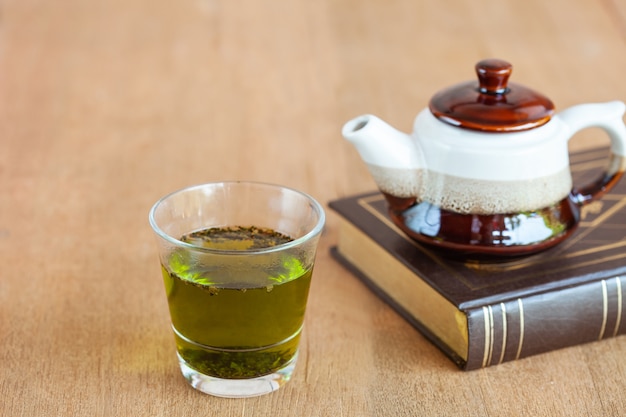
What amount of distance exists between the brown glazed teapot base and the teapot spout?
2cm

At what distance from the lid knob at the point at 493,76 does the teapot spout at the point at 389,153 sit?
0.26ft

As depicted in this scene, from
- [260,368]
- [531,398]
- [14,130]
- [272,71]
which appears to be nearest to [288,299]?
[260,368]

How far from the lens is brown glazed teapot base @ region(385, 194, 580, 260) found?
0.78 m

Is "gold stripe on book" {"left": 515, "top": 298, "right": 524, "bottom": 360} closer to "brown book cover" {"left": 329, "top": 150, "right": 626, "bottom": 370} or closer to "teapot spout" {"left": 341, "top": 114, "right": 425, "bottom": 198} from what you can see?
→ "brown book cover" {"left": 329, "top": 150, "right": 626, "bottom": 370}

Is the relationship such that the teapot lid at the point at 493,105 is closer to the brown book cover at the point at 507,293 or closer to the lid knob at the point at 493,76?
the lid knob at the point at 493,76

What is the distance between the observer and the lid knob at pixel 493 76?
77 centimetres

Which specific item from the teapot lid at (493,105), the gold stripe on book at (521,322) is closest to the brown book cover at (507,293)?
the gold stripe on book at (521,322)

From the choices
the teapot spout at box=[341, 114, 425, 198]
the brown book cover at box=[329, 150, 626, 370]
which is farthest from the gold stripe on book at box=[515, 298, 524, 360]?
the teapot spout at box=[341, 114, 425, 198]

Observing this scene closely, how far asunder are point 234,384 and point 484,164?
0.91 feet

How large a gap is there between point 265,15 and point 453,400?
113 cm

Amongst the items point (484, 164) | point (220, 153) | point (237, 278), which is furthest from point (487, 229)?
point (220, 153)

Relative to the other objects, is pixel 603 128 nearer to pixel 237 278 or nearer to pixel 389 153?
pixel 389 153

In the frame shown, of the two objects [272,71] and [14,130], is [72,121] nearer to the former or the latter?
[14,130]

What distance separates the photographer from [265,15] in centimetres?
170
